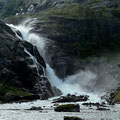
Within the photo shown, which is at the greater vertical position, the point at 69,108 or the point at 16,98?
the point at 16,98

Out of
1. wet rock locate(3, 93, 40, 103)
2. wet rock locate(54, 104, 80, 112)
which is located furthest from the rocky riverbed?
wet rock locate(3, 93, 40, 103)

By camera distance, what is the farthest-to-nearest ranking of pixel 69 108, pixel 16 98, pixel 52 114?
1. pixel 16 98
2. pixel 69 108
3. pixel 52 114

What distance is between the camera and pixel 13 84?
192m

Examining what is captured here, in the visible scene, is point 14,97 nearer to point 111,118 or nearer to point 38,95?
point 38,95

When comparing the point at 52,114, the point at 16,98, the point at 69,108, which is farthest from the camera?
the point at 16,98

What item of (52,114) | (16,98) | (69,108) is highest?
(16,98)

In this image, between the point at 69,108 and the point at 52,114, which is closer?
the point at 52,114

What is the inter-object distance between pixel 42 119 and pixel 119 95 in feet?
248

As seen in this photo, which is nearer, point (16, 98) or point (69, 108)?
point (69, 108)

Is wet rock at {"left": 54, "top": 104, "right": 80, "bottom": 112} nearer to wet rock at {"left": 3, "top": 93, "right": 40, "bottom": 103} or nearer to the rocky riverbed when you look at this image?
the rocky riverbed

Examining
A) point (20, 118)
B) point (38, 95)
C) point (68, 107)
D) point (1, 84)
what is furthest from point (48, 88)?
point (20, 118)

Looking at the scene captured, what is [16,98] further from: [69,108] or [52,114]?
[52,114]

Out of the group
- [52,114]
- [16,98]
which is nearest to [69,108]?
[52,114]

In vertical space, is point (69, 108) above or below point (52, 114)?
above
